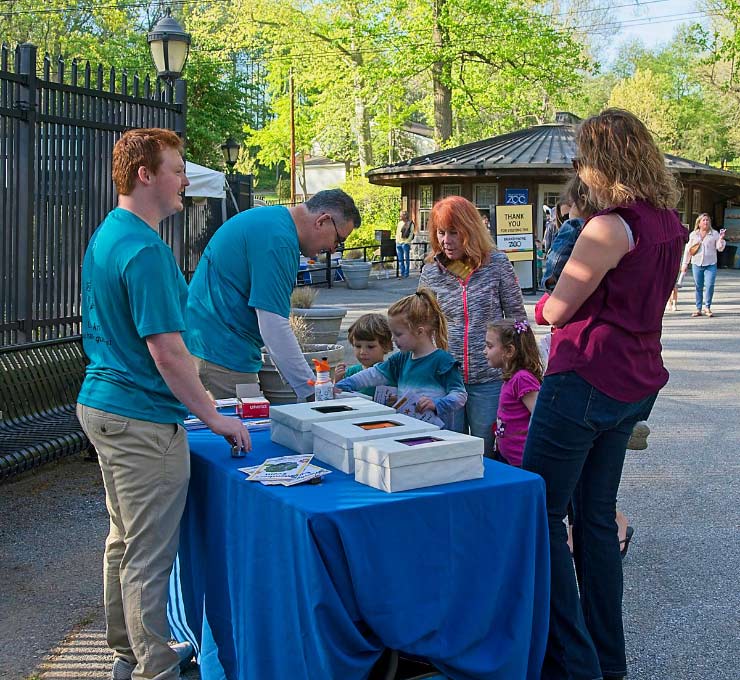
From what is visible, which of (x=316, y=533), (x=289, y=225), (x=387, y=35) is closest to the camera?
(x=316, y=533)

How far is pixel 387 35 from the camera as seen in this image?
30.2 meters

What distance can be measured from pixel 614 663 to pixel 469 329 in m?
1.83

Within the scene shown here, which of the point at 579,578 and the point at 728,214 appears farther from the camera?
the point at 728,214

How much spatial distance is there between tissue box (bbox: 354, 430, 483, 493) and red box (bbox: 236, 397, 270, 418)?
42.9 inches

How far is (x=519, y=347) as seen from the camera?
4.30 metres

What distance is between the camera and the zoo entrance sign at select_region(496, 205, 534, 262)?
2000 cm

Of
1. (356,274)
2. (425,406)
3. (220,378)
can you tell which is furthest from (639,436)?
(356,274)

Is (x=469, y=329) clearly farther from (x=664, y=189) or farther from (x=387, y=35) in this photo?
(x=387, y=35)

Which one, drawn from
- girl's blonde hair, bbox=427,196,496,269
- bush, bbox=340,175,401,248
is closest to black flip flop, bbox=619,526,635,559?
girl's blonde hair, bbox=427,196,496,269

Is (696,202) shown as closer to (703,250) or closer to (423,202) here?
(423,202)

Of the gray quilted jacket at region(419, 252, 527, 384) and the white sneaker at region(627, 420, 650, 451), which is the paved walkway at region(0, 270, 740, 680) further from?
the gray quilted jacket at region(419, 252, 527, 384)

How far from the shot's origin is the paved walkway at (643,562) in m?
3.81

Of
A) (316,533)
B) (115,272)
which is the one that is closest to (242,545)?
(316,533)

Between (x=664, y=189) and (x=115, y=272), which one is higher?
(x=664, y=189)
